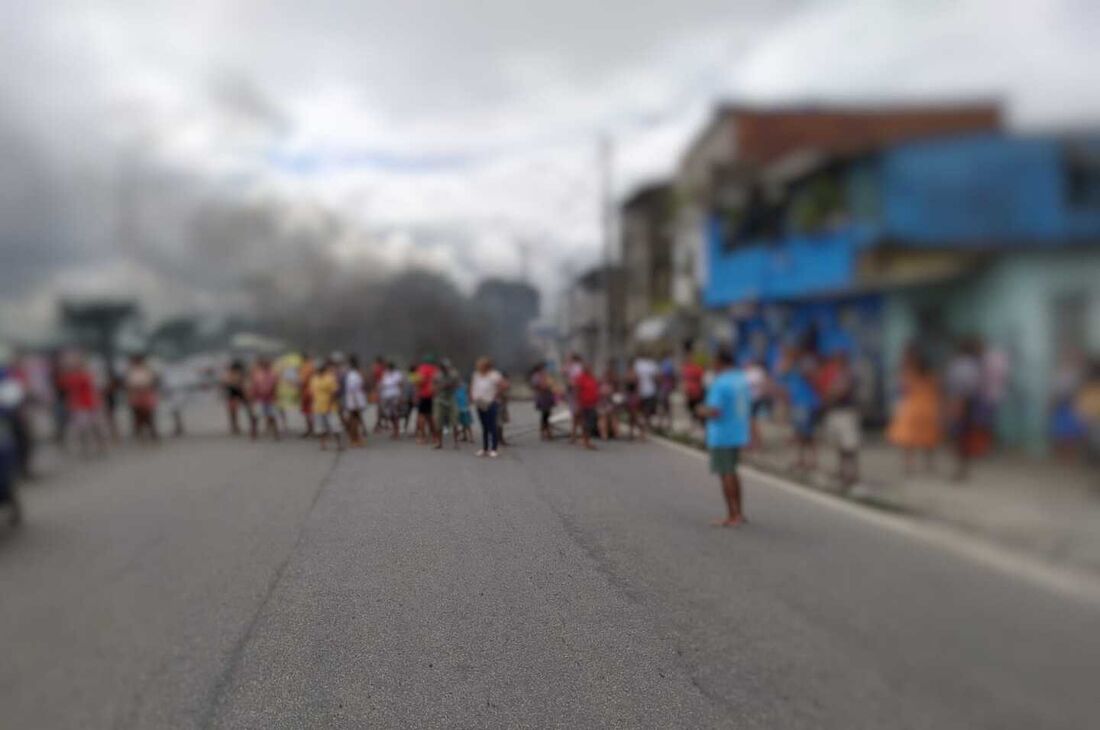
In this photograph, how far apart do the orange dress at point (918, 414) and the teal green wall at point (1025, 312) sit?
99 millimetres

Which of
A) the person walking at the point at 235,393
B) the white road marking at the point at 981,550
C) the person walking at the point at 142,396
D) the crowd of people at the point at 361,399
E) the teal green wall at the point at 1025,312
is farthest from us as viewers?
the crowd of people at the point at 361,399

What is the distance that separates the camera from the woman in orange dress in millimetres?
1238

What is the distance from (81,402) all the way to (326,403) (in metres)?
0.74

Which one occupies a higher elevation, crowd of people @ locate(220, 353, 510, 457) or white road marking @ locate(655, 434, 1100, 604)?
crowd of people @ locate(220, 353, 510, 457)

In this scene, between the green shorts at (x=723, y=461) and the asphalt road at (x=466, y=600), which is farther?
the green shorts at (x=723, y=461)

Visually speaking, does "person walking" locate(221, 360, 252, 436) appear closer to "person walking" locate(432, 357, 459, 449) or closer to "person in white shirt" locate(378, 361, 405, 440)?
"person in white shirt" locate(378, 361, 405, 440)

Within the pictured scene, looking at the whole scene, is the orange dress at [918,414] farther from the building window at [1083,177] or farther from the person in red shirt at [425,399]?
the person in red shirt at [425,399]

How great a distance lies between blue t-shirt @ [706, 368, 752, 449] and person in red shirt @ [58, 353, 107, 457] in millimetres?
1284

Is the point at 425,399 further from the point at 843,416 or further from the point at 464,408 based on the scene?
the point at 843,416

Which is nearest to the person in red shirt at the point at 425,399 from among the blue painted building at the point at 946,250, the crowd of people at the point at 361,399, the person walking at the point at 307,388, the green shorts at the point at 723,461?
the crowd of people at the point at 361,399

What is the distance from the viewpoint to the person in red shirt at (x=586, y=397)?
2.32 m

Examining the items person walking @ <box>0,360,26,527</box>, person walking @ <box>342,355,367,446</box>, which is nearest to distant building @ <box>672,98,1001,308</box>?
person walking @ <box>342,355,367,446</box>

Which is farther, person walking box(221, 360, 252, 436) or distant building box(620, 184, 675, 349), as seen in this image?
distant building box(620, 184, 675, 349)

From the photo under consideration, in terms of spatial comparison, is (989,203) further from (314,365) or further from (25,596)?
(25,596)
